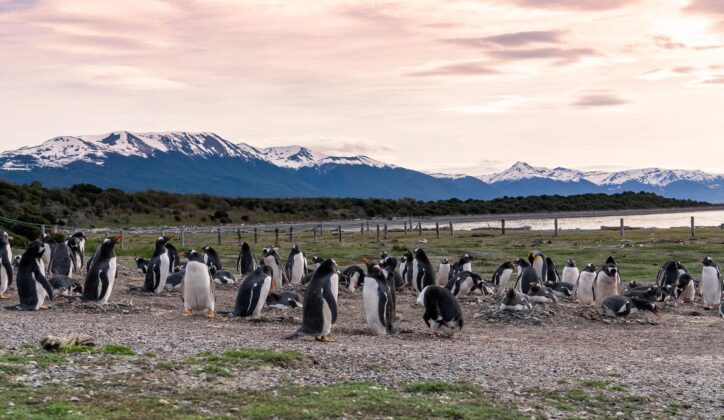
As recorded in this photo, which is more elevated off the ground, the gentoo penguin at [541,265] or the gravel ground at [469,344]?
the gentoo penguin at [541,265]

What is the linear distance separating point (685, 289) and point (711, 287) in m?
0.96

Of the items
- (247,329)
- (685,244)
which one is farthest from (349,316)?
(685,244)

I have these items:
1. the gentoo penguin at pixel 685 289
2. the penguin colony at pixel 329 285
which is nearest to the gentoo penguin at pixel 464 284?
the penguin colony at pixel 329 285

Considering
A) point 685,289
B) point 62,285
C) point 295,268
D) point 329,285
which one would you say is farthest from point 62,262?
point 685,289

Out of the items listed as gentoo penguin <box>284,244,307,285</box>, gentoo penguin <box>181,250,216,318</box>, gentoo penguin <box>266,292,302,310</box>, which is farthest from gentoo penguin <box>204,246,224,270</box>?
gentoo penguin <box>181,250,216,318</box>

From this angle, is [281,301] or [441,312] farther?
[281,301]

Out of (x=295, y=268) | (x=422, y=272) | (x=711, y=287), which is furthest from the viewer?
(x=295, y=268)

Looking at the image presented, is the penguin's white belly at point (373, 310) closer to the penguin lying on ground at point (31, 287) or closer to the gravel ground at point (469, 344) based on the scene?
the gravel ground at point (469, 344)

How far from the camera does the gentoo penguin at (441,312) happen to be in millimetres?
13719

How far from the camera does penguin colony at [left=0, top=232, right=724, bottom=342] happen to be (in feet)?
45.0

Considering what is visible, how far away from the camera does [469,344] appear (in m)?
13.0

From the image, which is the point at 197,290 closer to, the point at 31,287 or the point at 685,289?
the point at 31,287

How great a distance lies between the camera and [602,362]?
1154cm

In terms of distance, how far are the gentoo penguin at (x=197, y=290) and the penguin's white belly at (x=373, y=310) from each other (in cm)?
306
